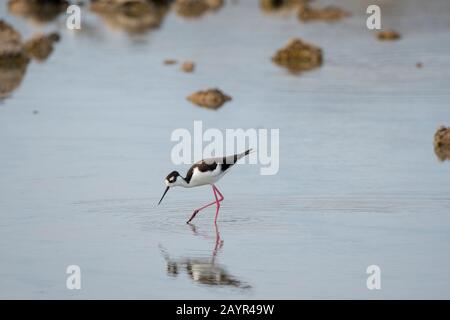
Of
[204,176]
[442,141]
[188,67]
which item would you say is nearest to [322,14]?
[188,67]

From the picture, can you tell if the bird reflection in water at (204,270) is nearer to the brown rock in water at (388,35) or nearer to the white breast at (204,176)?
the white breast at (204,176)

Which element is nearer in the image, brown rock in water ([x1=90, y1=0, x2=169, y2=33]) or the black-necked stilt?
the black-necked stilt

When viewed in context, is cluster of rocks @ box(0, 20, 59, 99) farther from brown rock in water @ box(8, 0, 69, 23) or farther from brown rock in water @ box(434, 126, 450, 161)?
brown rock in water @ box(434, 126, 450, 161)

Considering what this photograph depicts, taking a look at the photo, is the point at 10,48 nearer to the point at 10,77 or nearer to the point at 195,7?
the point at 10,77

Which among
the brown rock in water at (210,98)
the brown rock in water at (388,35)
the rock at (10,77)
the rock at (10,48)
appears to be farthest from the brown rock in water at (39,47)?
the brown rock in water at (388,35)

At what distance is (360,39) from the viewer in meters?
34.4

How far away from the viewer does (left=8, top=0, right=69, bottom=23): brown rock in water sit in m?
42.6

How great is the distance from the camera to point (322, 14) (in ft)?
133

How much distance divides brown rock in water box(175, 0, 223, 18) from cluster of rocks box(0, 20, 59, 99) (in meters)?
10.6

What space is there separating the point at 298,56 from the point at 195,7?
16222mm

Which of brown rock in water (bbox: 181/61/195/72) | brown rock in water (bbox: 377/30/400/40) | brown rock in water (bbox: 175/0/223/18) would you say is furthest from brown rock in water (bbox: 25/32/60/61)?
brown rock in water (bbox: 175/0/223/18)

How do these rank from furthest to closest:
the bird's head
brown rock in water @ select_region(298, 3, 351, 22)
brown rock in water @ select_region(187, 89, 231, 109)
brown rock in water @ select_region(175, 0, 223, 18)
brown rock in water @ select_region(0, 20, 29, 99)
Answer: brown rock in water @ select_region(175, 0, 223, 18) < brown rock in water @ select_region(298, 3, 351, 22) < brown rock in water @ select_region(0, 20, 29, 99) < brown rock in water @ select_region(187, 89, 231, 109) < the bird's head

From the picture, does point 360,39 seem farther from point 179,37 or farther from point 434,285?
point 434,285

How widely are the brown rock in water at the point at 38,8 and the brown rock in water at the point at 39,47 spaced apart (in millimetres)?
7883
